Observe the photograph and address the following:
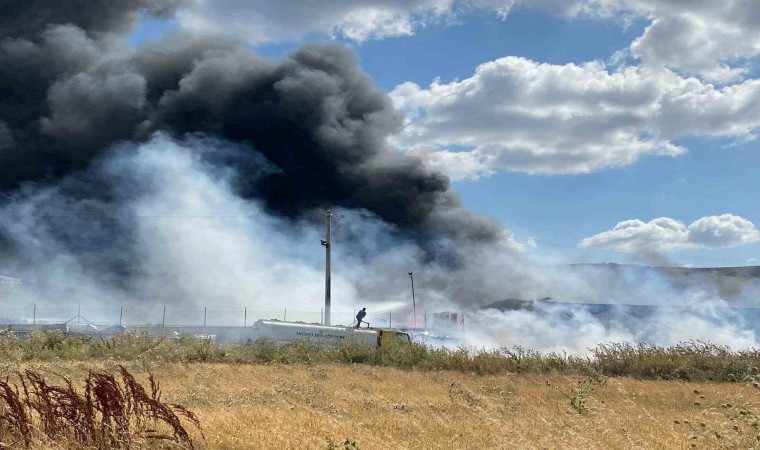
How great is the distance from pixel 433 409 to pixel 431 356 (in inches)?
443

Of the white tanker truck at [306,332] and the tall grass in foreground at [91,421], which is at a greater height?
the white tanker truck at [306,332]

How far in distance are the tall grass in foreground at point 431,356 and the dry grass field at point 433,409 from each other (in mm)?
1467

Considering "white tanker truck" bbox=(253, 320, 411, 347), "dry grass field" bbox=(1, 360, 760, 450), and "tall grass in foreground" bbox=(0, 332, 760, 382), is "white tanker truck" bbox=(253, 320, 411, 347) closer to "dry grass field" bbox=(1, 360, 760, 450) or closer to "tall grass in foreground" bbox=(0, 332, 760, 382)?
"tall grass in foreground" bbox=(0, 332, 760, 382)

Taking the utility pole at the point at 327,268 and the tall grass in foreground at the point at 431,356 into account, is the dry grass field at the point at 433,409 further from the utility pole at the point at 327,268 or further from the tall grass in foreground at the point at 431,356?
the utility pole at the point at 327,268

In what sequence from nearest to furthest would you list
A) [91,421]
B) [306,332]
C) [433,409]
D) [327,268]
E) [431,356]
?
[91,421] < [433,409] < [431,356] < [306,332] < [327,268]

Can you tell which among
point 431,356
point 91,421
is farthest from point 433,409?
point 431,356

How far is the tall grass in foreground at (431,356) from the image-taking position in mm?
22688

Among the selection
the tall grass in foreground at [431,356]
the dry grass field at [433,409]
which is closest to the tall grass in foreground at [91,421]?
the dry grass field at [433,409]

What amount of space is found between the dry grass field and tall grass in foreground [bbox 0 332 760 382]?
1.47m

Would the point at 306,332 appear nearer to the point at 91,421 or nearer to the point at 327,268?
the point at 327,268

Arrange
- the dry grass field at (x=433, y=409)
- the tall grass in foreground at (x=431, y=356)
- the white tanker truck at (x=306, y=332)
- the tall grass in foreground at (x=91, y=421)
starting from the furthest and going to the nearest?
1. the white tanker truck at (x=306, y=332)
2. the tall grass in foreground at (x=431, y=356)
3. the dry grass field at (x=433, y=409)
4. the tall grass in foreground at (x=91, y=421)

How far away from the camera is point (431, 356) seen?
24672 mm

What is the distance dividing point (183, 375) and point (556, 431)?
10729 mm

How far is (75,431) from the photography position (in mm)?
8117
